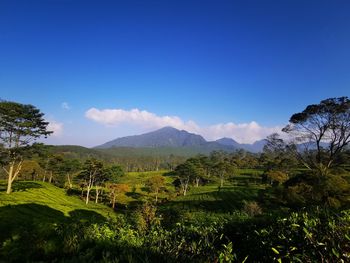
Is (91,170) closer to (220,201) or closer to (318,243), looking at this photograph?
(220,201)

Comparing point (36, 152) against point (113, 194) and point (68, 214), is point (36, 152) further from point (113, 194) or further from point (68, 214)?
point (113, 194)

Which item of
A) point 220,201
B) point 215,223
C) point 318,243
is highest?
point 318,243

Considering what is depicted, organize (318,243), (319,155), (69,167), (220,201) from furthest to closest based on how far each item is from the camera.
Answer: (69,167)
(220,201)
(319,155)
(318,243)

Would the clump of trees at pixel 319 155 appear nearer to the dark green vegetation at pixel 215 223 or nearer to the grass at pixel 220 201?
the dark green vegetation at pixel 215 223

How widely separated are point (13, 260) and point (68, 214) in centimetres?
2970

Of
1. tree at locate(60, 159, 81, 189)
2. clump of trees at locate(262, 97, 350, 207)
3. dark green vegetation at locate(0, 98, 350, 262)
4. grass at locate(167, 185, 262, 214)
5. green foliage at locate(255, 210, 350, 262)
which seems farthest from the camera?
tree at locate(60, 159, 81, 189)

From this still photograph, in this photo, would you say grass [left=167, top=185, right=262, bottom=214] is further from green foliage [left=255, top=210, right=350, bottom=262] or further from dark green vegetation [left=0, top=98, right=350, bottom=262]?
green foliage [left=255, top=210, right=350, bottom=262]

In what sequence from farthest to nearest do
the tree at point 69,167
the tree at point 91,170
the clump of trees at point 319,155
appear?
the tree at point 69,167 < the tree at point 91,170 < the clump of trees at point 319,155

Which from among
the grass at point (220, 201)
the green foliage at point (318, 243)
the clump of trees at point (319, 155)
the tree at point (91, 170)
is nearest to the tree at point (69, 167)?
the tree at point (91, 170)

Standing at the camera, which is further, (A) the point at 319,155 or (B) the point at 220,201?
(B) the point at 220,201

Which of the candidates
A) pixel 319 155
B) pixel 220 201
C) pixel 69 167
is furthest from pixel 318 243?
pixel 69 167

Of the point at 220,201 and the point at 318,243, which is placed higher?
the point at 318,243

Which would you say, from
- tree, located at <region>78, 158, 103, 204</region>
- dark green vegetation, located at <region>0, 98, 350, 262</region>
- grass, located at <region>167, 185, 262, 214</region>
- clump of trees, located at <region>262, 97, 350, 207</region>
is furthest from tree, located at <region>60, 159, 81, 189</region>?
clump of trees, located at <region>262, 97, 350, 207</region>

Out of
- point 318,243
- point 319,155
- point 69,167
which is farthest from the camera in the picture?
point 69,167
